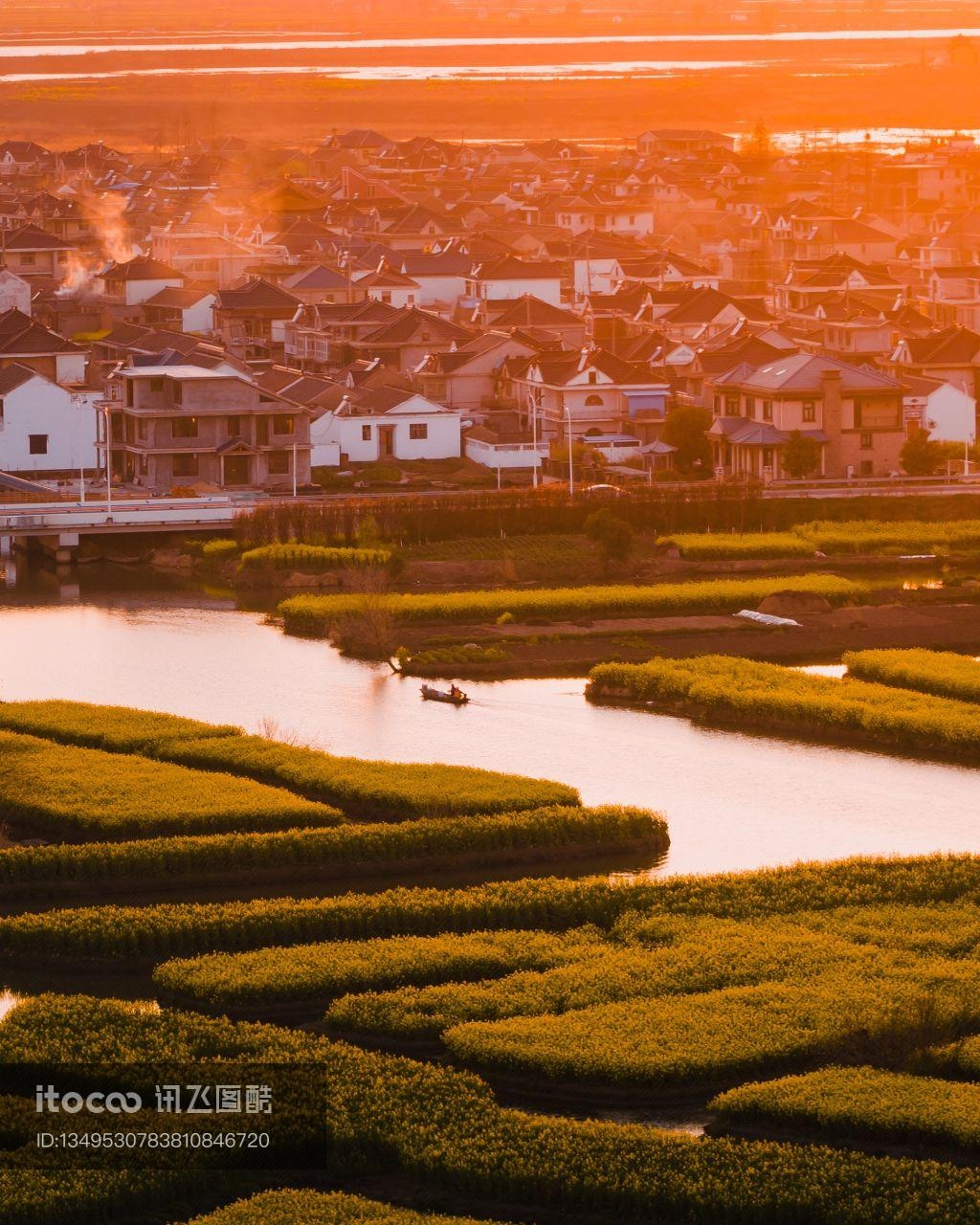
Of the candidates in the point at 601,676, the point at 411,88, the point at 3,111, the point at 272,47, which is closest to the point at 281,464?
the point at 601,676

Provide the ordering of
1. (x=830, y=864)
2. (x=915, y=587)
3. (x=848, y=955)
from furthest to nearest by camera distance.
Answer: (x=915, y=587), (x=830, y=864), (x=848, y=955)

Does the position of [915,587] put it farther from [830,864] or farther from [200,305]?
[200,305]

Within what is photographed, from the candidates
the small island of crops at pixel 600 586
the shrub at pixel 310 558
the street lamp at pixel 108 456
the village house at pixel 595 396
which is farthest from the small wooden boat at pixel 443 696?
the village house at pixel 595 396

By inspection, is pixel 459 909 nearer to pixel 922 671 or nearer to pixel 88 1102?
pixel 88 1102

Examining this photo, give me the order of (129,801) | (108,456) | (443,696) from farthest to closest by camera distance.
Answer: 1. (108,456)
2. (443,696)
3. (129,801)

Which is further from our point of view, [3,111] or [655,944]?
[3,111]

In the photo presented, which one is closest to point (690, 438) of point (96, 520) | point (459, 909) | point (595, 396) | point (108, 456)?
point (595, 396)

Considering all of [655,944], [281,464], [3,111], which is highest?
[3,111]
